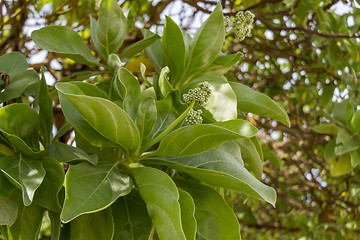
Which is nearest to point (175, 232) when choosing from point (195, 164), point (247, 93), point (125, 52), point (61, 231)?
point (195, 164)

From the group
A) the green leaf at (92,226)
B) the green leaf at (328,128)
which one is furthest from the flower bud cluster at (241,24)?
the green leaf at (328,128)

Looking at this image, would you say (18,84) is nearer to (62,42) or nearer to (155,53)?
(62,42)

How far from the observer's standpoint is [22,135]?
881 mm

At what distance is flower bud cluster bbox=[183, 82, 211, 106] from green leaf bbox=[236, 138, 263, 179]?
0.53 ft

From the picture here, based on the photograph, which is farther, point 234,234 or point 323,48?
point 323,48

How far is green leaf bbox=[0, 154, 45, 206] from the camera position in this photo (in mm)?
748

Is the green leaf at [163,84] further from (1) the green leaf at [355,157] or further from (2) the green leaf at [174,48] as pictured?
(1) the green leaf at [355,157]

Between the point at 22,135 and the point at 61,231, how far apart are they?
20 centimetres

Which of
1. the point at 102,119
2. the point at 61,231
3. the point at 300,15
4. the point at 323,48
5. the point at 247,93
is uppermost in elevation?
the point at 102,119

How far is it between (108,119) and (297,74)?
2.20 m

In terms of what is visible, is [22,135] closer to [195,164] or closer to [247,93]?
[195,164]

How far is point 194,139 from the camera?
0.80m

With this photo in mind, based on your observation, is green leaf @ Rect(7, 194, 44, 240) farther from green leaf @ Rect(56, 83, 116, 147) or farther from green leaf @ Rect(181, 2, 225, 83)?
green leaf @ Rect(181, 2, 225, 83)

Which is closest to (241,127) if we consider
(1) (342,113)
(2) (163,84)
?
(2) (163,84)
